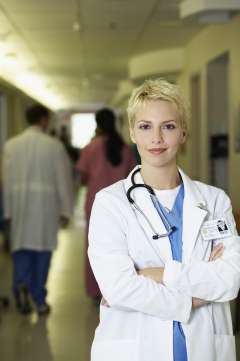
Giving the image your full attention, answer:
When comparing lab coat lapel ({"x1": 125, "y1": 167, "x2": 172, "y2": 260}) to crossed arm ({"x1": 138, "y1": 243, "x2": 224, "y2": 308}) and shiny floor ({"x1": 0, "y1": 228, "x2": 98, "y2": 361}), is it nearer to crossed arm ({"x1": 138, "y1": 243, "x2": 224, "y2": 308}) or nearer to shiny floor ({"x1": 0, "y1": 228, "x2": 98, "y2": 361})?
crossed arm ({"x1": 138, "y1": 243, "x2": 224, "y2": 308})

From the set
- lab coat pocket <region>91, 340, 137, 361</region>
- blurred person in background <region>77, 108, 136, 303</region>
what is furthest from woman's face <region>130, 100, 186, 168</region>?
blurred person in background <region>77, 108, 136, 303</region>

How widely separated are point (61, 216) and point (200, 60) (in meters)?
4.29

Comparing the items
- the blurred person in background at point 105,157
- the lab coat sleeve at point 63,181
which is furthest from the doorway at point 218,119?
the lab coat sleeve at point 63,181

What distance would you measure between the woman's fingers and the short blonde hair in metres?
0.39

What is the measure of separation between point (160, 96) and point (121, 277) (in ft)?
1.83

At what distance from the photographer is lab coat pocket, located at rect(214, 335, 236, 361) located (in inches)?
78.4

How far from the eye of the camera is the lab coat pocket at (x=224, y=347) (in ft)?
6.54

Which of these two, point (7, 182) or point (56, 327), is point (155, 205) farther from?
point (7, 182)

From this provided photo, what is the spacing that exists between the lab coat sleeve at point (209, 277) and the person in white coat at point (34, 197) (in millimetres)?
3883

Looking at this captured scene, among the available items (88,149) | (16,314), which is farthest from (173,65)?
(16,314)

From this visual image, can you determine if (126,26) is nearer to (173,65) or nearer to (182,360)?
(173,65)

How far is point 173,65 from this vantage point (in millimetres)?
11008

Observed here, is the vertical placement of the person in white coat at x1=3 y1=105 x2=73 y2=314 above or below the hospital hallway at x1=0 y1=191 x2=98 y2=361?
above

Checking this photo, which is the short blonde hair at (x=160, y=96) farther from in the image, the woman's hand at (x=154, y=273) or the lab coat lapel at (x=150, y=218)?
the woman's hand at (x=154, y=273)
